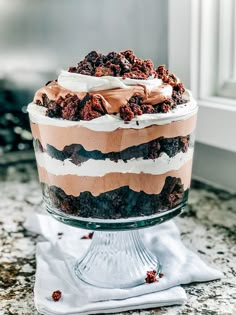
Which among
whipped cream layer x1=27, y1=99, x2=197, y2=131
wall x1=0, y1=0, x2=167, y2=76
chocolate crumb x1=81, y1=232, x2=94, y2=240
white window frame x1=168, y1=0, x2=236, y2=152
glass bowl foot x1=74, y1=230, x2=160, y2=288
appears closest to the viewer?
whipped cream layer x1=27, y1=99, x2=197, y2=131

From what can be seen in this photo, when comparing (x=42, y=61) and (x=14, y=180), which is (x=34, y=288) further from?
(x=42, y=61)

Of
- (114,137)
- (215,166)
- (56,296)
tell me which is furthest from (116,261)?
(215,166)

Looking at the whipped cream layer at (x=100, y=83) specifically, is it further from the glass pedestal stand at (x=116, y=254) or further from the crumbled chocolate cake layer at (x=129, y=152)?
the glass pedestal stand at (x=116, y=254)

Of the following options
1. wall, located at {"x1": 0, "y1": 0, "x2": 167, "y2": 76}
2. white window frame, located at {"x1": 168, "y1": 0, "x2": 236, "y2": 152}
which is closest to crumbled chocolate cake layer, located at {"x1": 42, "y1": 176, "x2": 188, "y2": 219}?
white window frame, located at {"x1": 168, "y1": 0, "x2": 236, "y2": 152}

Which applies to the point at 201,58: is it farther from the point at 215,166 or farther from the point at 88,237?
the point at 88,237

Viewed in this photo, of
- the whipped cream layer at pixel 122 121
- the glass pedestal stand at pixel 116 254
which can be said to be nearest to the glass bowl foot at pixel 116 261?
the glass pedestal stand at pixel 116 254

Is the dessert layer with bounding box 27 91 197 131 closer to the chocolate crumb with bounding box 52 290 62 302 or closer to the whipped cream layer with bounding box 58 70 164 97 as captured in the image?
the whipped cream layer with bounding box 58 70 164 97

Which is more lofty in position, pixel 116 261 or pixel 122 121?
pixel 122 121
